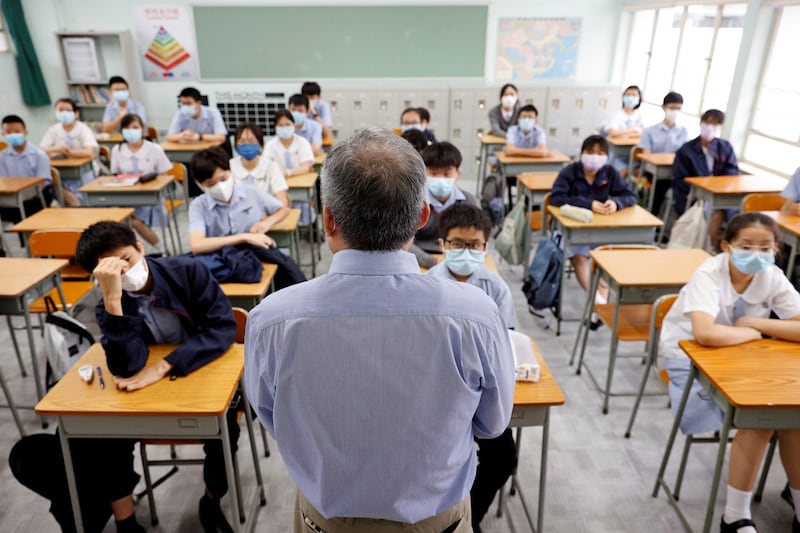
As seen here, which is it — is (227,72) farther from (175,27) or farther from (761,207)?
(761,207)

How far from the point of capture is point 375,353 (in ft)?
3.18

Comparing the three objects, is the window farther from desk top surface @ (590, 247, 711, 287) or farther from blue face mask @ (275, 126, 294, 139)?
blue face mask @ (275, 126, 294, 139)

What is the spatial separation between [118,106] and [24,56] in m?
1.70

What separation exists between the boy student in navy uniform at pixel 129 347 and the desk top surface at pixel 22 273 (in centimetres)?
100

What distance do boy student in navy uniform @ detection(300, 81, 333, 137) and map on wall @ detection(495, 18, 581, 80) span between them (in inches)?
115

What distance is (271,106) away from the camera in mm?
8414

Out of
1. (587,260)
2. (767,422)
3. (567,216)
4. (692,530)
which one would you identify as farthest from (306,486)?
(587,260)

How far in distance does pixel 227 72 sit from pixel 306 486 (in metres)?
8.23

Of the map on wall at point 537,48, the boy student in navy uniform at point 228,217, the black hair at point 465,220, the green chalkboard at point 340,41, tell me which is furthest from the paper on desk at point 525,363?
the map on wall at point 537,48

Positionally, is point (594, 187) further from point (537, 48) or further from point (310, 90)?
point (537, 48)

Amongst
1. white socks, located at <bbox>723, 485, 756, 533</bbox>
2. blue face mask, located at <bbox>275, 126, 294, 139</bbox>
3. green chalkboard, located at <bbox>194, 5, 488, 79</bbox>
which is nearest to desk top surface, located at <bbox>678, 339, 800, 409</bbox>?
white socks, located at <bbox>723, 485, 756, 533</bbox>

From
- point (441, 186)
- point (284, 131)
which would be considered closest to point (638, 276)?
point (441, 186)

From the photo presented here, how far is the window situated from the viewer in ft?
17.0

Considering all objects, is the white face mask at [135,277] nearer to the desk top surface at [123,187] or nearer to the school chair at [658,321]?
the school chair at [658,321]
